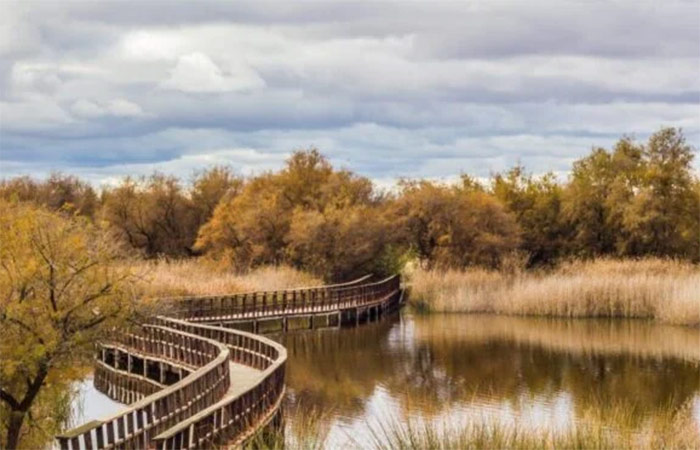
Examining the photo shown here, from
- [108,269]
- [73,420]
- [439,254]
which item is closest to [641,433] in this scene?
[108,269]

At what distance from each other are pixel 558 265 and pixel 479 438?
4636 centimetres

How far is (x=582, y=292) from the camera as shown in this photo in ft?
151

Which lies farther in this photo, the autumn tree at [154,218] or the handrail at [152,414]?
the autumn tree at [154,218]

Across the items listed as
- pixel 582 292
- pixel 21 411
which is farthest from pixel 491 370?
pixel 21 411

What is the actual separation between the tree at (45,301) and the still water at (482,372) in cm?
444

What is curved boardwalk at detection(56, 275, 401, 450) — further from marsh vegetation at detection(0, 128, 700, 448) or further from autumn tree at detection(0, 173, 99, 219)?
autumn tree at detection(0, 173, 99, 219)

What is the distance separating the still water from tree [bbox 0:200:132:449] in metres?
4.44

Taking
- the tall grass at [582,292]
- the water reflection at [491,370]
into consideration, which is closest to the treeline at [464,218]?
the tall grass at [582,292]

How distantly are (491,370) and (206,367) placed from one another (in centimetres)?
1321

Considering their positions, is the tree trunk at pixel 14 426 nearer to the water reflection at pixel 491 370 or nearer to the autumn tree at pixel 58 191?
the water reflection at pixel 491 370

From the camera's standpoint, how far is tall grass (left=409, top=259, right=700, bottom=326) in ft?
143

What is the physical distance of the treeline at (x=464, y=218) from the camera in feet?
188

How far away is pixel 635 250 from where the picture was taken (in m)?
58.6

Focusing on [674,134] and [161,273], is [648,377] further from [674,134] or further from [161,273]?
[674,134]
